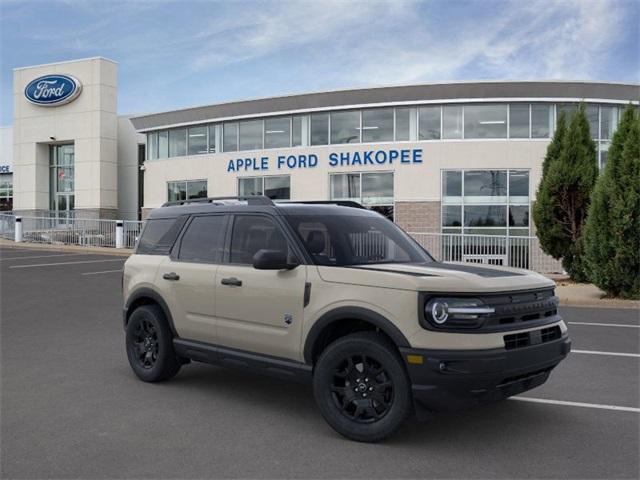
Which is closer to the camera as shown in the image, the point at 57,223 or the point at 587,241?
the point at 587,241

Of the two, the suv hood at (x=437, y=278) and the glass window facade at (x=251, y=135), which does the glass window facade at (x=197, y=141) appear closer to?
the glass window facade at (x=251, y=135)

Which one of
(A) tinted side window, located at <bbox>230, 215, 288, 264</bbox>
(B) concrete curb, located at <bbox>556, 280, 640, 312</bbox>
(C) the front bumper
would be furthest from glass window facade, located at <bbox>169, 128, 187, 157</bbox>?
(C) the front bumper

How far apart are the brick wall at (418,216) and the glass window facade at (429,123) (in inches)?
104

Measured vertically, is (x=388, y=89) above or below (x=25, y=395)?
above

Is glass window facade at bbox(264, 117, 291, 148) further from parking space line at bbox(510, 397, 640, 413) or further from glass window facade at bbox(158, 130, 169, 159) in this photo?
parking space line at bbox(510, 397, 640, 413)

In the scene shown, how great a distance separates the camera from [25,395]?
18.9ft

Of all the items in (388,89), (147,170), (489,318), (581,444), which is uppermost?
(388,89)

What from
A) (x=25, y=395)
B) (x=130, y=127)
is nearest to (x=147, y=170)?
(x=130, y=127)

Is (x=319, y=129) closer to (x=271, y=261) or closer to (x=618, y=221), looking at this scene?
(x=618, y=221)

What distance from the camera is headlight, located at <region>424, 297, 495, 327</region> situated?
4.32 metres

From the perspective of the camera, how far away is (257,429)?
4844 millimetres

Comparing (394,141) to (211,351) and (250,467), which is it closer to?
(211,351)

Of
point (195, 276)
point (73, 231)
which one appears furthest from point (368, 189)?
point (195, 276)

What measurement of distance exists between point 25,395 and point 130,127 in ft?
109
